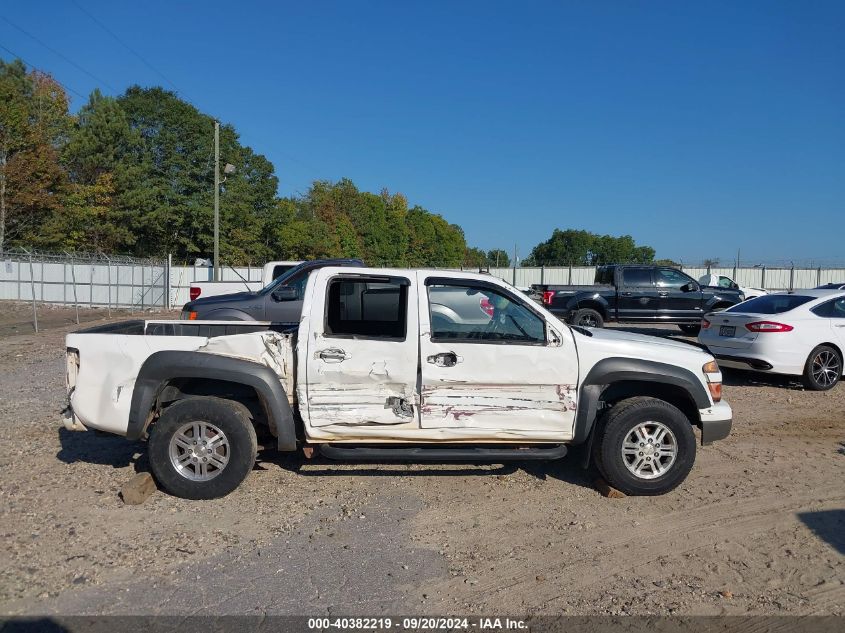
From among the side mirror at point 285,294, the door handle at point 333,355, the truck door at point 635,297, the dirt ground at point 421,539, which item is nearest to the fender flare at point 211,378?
the door handle at point 333,355

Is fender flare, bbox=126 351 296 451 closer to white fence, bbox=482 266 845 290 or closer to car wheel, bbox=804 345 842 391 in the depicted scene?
car wheel, bbox=804 345 842 391

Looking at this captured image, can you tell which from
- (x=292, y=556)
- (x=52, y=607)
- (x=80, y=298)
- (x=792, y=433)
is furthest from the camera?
(x=80, y=298)

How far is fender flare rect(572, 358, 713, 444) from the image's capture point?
498 centimetres

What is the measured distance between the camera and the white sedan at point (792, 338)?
946cm

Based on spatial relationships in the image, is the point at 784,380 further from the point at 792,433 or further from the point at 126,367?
the point at 126,367

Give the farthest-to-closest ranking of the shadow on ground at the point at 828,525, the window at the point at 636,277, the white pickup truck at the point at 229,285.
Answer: the window at the point at 636,277 < the white pickup truck at the point at 229,285 < the shadow on ground at the point at 828,525

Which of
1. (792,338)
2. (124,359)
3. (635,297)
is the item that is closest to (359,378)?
(124,359)

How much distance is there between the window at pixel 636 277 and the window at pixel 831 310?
615 centimetres

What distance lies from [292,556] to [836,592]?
328 cm

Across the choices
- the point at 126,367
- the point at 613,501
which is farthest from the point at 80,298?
the point at 613,501

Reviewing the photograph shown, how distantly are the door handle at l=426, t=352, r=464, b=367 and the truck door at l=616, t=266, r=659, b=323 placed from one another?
11.9 meters

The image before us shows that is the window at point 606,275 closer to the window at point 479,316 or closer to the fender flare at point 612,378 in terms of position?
the fender flare at point 612,378

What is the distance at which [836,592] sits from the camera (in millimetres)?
3670

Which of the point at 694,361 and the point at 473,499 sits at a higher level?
the point at 694,361
